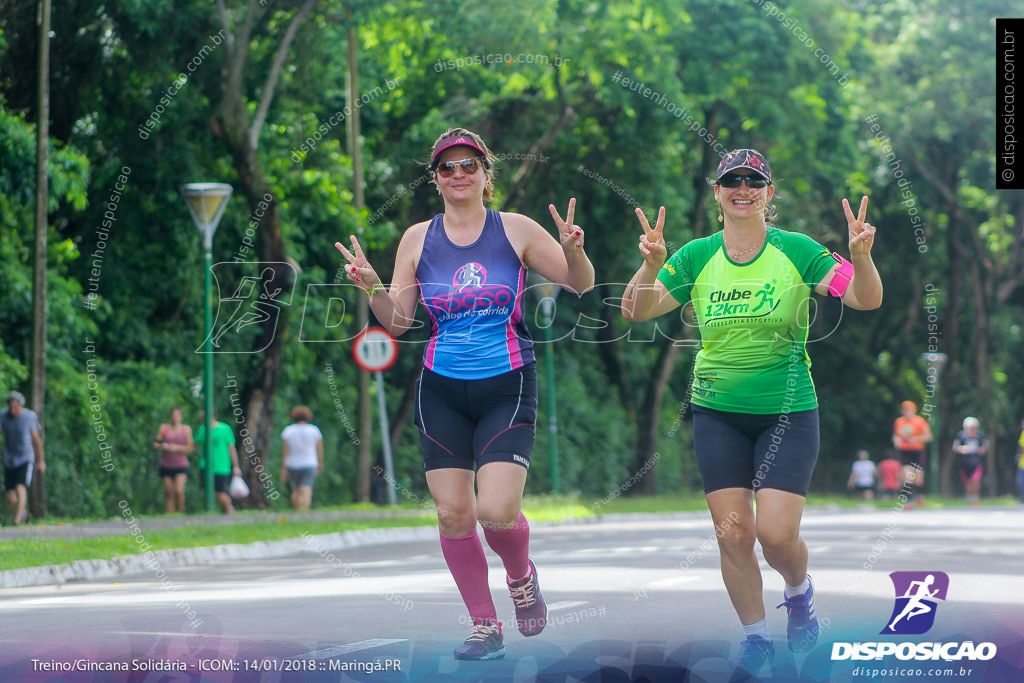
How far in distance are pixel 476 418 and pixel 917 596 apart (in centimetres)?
196

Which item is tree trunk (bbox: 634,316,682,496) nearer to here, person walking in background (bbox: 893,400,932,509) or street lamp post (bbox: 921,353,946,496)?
person walking in background (bbox: 893,400,932,509)

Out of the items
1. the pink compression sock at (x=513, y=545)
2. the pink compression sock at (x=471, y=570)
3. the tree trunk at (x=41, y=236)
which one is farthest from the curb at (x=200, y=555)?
the pink compression sock at (x=513, y=545)

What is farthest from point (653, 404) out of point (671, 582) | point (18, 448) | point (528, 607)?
point (528, 607)

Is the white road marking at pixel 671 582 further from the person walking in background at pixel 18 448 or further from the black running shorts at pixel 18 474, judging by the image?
the black running shorts at pixel 18 474

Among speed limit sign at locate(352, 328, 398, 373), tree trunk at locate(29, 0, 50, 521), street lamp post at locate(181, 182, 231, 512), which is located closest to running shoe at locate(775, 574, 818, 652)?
tree trunk at locate(29, 0, 50, 521)

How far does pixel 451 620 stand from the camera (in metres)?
8.39

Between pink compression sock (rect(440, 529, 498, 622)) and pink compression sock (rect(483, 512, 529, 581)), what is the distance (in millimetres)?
87

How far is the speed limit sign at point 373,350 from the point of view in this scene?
21.6 m

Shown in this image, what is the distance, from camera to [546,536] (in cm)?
1958

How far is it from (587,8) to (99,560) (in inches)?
599

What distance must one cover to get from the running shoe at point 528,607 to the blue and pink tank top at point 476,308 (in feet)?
2.82

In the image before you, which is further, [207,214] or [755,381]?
[207,214]

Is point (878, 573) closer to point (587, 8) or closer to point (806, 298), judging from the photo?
point (806, 298)

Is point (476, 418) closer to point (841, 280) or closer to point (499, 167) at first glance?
point (841, 280)
